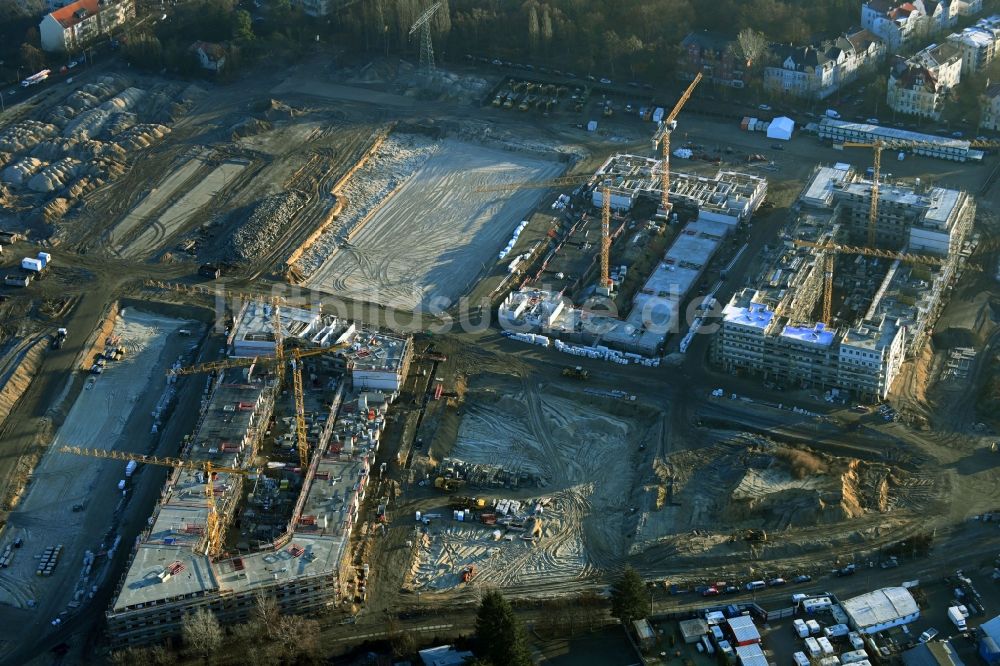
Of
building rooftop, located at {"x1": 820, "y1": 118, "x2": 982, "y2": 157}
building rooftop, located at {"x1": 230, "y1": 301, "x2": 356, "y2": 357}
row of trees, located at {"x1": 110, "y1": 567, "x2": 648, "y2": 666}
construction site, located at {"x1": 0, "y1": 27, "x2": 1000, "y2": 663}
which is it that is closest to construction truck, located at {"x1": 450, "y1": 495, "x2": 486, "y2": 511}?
construction site, located at {"x1": 0, "y1": 27, "x2": 1000, "y2": 663}

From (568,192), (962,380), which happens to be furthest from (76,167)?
(962,380)

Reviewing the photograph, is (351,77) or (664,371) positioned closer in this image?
(664,371)

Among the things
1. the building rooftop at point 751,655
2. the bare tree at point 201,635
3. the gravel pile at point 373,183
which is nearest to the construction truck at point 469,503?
the bare tree at point 201,635

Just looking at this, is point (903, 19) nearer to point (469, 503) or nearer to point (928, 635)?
point (469, 503)

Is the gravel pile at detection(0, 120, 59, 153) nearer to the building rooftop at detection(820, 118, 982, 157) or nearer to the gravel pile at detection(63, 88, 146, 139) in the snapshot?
the gravel pile at detection(63, 88, 146, 139)

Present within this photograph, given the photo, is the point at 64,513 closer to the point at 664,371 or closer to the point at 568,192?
the point at 664,371

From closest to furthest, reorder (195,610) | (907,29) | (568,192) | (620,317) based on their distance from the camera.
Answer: (195,610), (620,317), (568,192), (907,29)

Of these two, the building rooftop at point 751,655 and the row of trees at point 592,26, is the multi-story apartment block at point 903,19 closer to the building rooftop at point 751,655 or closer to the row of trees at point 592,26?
the row of trees at point 592,26
